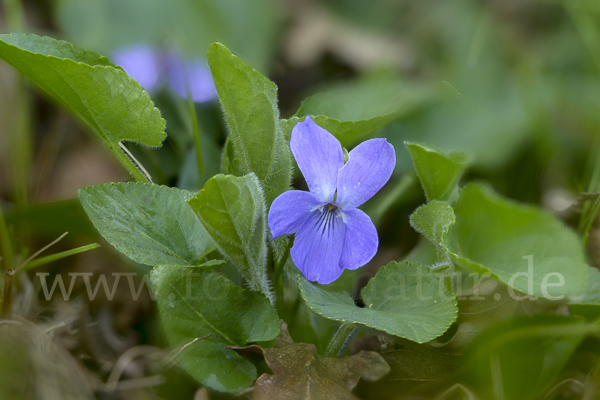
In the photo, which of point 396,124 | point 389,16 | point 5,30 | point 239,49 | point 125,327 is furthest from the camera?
point 389,16

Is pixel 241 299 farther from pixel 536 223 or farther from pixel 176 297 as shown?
pixel 536 223

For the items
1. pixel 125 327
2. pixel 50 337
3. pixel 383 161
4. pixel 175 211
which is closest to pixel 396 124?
pixel 383 161

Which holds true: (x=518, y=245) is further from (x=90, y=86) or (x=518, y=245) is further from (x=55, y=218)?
(x=55, y=218)

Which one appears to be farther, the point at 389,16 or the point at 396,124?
the point at 389,16

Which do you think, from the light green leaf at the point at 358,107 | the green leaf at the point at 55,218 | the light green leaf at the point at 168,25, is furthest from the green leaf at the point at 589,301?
the light green leaf at the point at 168,25

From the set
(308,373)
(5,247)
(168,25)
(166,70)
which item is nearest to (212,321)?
(308,373)

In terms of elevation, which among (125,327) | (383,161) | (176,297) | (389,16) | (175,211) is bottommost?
(125,327)
